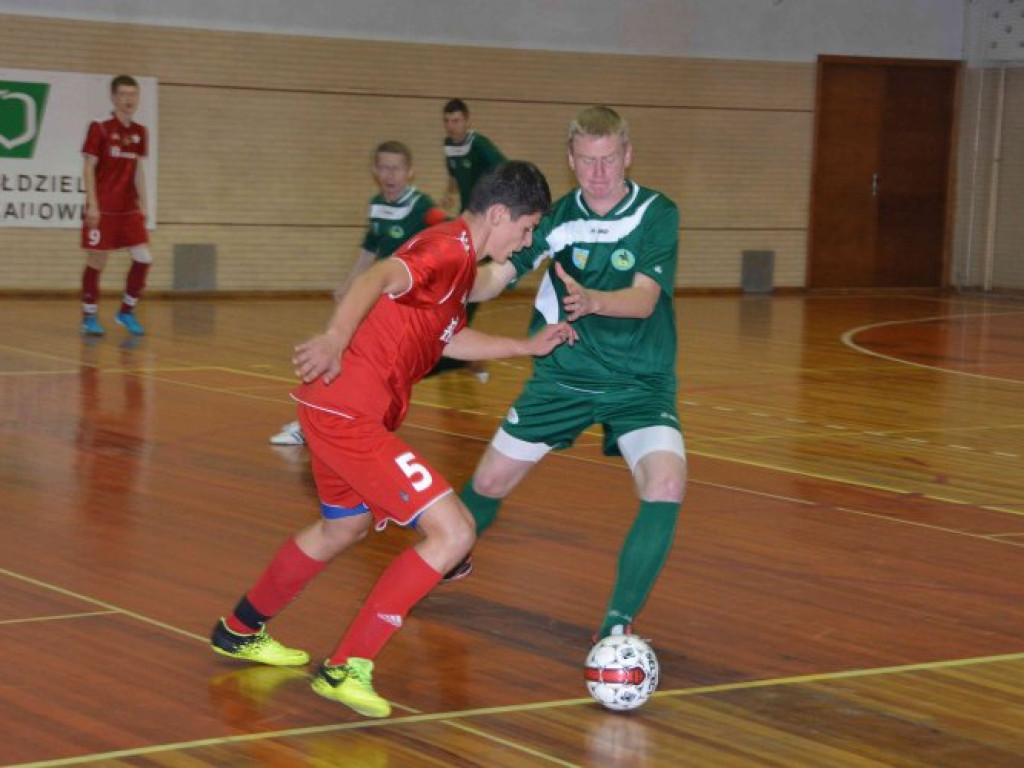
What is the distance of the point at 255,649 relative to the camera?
203 inches

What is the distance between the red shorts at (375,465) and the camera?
4703 millimetres

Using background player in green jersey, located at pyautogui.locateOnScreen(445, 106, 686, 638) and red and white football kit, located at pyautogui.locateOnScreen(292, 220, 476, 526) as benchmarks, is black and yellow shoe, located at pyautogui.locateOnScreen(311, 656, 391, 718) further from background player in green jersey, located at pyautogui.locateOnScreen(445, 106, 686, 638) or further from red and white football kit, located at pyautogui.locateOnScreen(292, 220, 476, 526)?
background player in green jersey, located at pyautogui.locateOnScreen(445, 106, 686, 638)

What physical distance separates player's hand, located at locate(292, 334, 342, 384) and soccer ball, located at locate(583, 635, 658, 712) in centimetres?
112

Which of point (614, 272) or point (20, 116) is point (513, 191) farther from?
point (20, 116)

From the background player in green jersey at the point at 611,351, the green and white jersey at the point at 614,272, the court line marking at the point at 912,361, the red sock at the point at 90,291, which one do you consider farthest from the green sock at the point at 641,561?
the red sock at the point at 90,291

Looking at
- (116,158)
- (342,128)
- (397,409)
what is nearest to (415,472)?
(397,409)

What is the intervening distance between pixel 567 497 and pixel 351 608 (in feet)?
7.93

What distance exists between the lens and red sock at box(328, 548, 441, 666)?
15.5 feet

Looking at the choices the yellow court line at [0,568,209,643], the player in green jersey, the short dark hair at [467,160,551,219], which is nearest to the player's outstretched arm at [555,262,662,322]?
the short dark hair at [467,160,551,219]

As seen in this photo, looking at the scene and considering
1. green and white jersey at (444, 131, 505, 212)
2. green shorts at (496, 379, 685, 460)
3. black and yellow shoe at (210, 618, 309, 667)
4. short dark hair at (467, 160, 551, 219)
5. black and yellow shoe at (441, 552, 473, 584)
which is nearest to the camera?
short dark hair at (467, 160, 551, 219)

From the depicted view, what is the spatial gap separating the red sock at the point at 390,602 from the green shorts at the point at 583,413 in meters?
1.03

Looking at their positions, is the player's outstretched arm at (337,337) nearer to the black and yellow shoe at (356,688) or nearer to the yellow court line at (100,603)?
the black and yellow shoe at (356,688)

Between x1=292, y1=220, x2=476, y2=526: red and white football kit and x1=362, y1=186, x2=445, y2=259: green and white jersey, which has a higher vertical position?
x1=362, y1=186, x2=445, y2=259: green and white jersey

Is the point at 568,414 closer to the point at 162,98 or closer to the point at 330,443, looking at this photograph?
the point at 330,443
